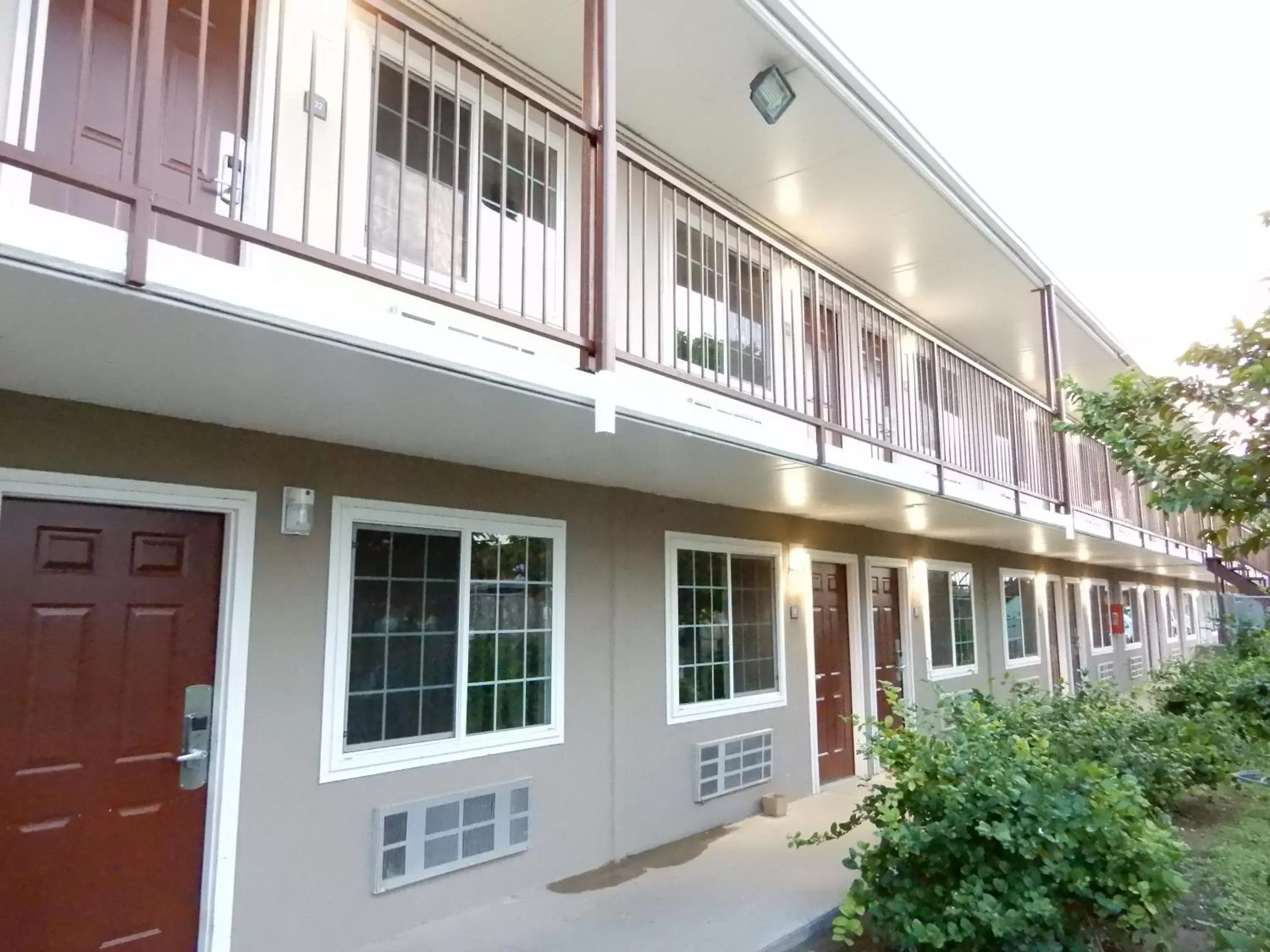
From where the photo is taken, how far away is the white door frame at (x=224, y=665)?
399cm

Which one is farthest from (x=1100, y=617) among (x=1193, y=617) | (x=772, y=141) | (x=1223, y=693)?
(x=772, y=141)

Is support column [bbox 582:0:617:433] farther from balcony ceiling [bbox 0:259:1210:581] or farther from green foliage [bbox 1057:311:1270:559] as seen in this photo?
green foliage [bbox 1057:311:1270:559]

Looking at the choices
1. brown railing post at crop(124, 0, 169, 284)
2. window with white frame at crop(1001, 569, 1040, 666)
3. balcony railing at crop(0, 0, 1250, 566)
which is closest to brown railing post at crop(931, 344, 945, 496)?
balcony railing at crop(0, 0, 1250, 566)

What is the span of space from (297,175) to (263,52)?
64 cm

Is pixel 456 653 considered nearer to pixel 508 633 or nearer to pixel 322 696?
pixel 508 633

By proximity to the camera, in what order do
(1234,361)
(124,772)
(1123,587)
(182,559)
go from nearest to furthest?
(124,772)
(182,559)
(1234,361)
(1123,587)

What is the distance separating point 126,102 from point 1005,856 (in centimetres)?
538

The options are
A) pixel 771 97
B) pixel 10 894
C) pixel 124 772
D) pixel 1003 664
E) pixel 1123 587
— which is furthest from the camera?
pixel 1123 587

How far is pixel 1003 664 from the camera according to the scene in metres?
13.2

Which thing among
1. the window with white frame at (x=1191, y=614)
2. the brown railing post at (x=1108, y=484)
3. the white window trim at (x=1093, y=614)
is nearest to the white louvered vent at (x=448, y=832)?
the brown railing post at (x=1108, y=484)

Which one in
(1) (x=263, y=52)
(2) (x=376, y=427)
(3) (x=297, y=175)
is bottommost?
(2) (x=376, y=427)

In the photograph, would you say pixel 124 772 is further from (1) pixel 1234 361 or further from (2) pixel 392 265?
(1) pixel 1234 361

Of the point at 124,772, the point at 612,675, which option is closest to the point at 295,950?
the point at 124,772

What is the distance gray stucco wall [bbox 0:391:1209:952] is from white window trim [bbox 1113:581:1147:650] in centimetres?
1585
